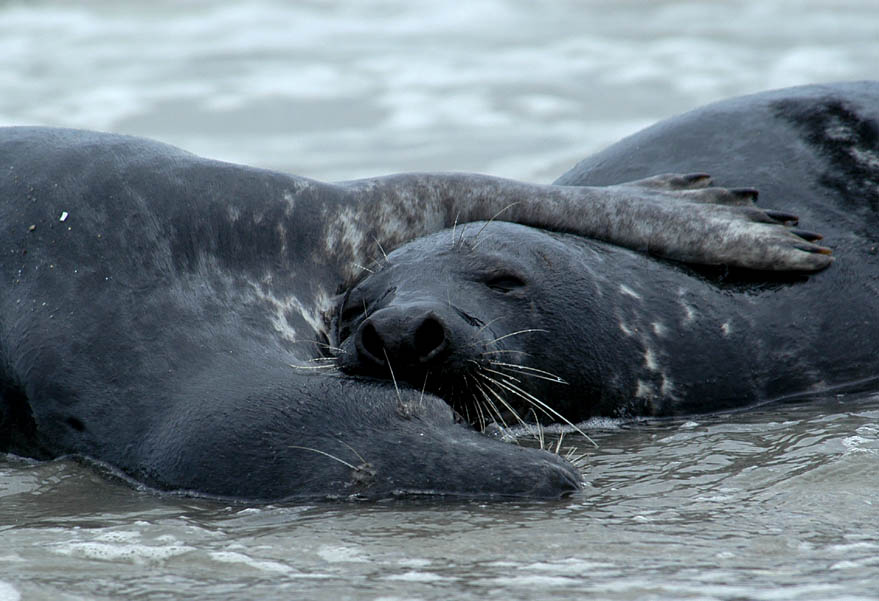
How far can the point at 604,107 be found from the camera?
13984 millimetres

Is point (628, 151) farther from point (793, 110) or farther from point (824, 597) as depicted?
point (824, 597)

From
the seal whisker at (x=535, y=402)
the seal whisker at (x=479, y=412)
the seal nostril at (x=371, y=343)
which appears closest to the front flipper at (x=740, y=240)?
the seal whisker at (x=535, y=402)

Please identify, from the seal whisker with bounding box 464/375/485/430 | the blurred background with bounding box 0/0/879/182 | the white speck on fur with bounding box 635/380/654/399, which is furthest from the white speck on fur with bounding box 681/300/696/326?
the blurred background with bounding box 0/0/879/182

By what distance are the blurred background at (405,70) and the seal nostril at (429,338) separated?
6712 millimetres

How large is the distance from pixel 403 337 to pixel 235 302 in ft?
2.72

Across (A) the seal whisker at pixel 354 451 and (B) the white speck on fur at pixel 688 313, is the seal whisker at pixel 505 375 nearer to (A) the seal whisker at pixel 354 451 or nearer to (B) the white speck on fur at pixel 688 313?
(A) the seal whisker at pixel 354 451

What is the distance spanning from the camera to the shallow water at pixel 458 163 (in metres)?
3.18

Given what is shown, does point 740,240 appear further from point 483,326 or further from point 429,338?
point 429,338

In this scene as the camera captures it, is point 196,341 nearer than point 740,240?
Yes

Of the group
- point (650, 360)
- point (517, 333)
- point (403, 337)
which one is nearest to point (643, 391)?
point (650, 360)

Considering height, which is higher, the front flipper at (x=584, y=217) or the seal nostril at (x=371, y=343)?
the front flipper at (x=584, y=217)

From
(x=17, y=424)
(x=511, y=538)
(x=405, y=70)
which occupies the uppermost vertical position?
(x=405, y=70)

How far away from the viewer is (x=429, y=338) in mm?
4266

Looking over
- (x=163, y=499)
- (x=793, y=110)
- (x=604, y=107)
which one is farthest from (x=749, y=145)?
(x=604, y=107)
